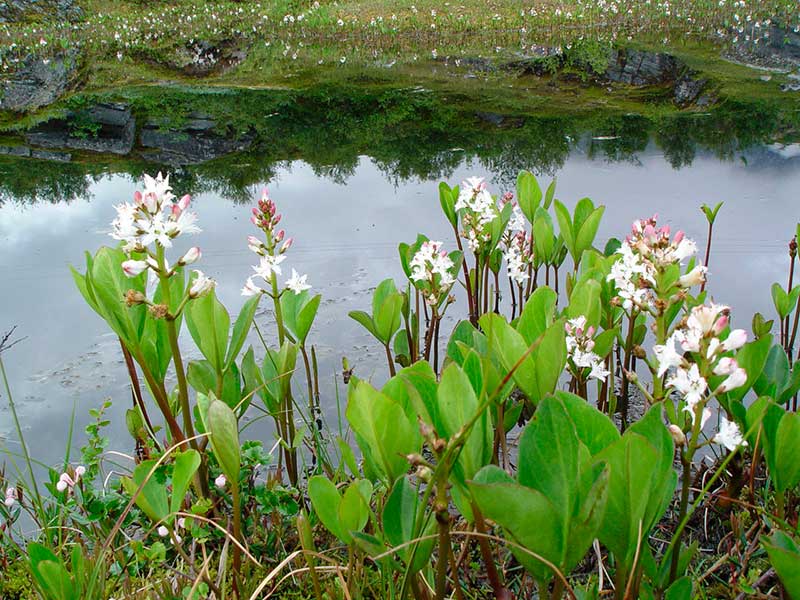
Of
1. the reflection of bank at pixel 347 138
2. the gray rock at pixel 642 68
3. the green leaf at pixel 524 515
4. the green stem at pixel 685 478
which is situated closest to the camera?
the green leaf at pixel 524 515

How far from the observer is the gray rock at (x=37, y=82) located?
7.67 m

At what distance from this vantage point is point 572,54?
892 centimetres

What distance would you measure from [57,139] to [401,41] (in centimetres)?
684

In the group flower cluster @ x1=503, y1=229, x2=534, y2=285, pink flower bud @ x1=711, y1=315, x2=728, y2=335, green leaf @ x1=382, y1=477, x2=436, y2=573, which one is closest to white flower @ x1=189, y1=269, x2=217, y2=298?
green leaf @ x1=382, y1=477, x2=436, y2=573

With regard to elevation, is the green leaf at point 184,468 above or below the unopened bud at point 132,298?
below

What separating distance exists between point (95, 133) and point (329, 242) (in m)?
3.44

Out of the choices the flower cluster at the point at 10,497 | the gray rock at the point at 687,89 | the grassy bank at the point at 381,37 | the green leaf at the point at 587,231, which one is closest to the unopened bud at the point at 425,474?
the flower cluster at the point at 10,497

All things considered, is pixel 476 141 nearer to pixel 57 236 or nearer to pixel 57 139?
pixel 57 236

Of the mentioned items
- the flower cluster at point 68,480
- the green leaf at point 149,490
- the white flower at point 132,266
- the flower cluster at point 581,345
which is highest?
the white flower at point 132,266

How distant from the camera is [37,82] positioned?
9.02 m

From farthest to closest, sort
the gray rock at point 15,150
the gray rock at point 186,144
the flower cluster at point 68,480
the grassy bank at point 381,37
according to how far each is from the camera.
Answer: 1. the grassy bank at point 381,37
2. the gray rock at point 15,150
3. the gray rock at point 186,144
4. the flower cluster at point 68,480

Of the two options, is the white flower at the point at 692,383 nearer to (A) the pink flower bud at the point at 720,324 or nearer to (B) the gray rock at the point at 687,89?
(A) the pink flower bud at the point at 720,324

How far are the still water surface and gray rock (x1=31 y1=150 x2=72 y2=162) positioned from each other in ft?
0.70

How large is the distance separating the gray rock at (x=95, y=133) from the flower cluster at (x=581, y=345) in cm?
454
